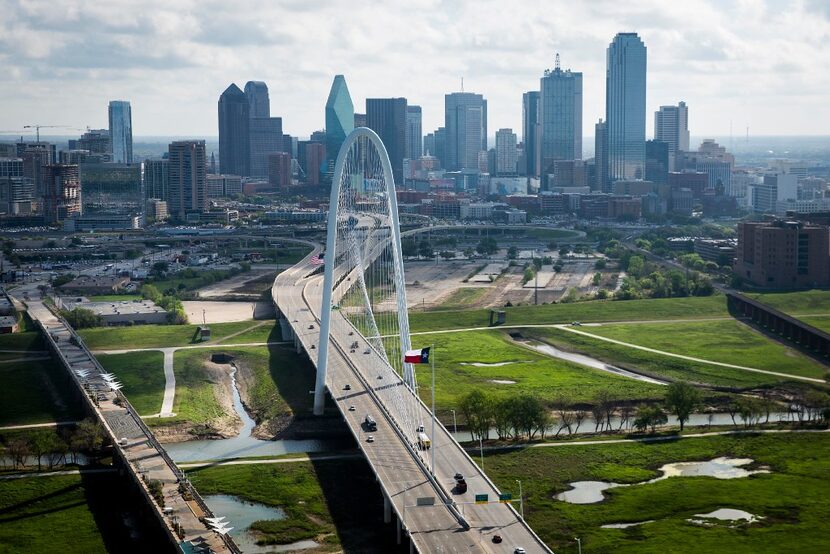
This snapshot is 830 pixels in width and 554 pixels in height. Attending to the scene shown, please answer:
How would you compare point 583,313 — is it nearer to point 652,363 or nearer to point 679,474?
point 652,363

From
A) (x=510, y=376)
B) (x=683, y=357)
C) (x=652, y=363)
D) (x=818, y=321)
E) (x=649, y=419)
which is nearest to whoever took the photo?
(x=649, y=419)

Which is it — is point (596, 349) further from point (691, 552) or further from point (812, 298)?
point (691, 552)

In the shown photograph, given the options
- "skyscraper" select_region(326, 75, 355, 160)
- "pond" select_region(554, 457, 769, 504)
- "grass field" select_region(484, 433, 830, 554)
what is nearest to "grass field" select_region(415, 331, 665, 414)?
"grass field" select_region(484, 433, 830, 554)

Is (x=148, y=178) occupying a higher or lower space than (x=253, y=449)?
higher

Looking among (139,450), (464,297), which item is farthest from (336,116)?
(139,450)

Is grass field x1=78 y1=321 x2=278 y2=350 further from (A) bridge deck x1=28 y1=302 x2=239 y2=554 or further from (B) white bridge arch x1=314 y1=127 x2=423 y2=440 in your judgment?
(B) white bridge arch x1=314 y1=127 x2=423 y2=440

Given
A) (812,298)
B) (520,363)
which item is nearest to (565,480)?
(520,363)
